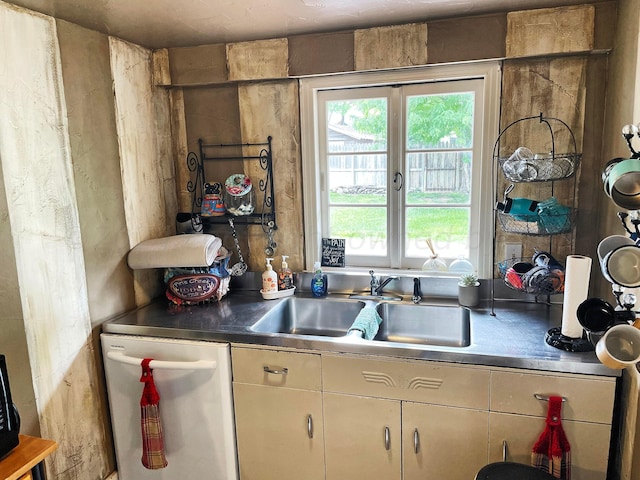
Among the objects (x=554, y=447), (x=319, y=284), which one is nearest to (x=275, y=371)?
Result: (x=319, y=284)

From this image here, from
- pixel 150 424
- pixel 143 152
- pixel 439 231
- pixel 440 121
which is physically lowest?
pixel 150 424

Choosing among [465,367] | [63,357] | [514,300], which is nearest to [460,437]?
[465,367]

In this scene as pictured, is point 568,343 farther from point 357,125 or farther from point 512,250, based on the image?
point 357,125

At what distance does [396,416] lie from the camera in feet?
5.52

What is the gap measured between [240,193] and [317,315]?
0.77 metres

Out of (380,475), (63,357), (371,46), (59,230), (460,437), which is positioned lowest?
(380,475)

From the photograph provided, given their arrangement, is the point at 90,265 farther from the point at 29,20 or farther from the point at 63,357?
the point at 29,20

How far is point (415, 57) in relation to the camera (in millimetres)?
2051

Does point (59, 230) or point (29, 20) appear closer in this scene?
point (29, 20)

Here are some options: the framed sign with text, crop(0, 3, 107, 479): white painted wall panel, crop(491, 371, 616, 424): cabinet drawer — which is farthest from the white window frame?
crop(0, 3, 107, 479): white painted wall panel

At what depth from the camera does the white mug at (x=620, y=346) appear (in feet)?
3.79

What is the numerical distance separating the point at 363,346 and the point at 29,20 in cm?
178

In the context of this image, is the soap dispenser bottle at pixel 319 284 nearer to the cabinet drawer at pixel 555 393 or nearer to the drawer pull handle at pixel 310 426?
the drawer pull handle at pixel 310 426

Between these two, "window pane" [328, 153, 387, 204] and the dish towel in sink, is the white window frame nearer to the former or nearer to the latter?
"window pane" [328, 153, 387, 204]
